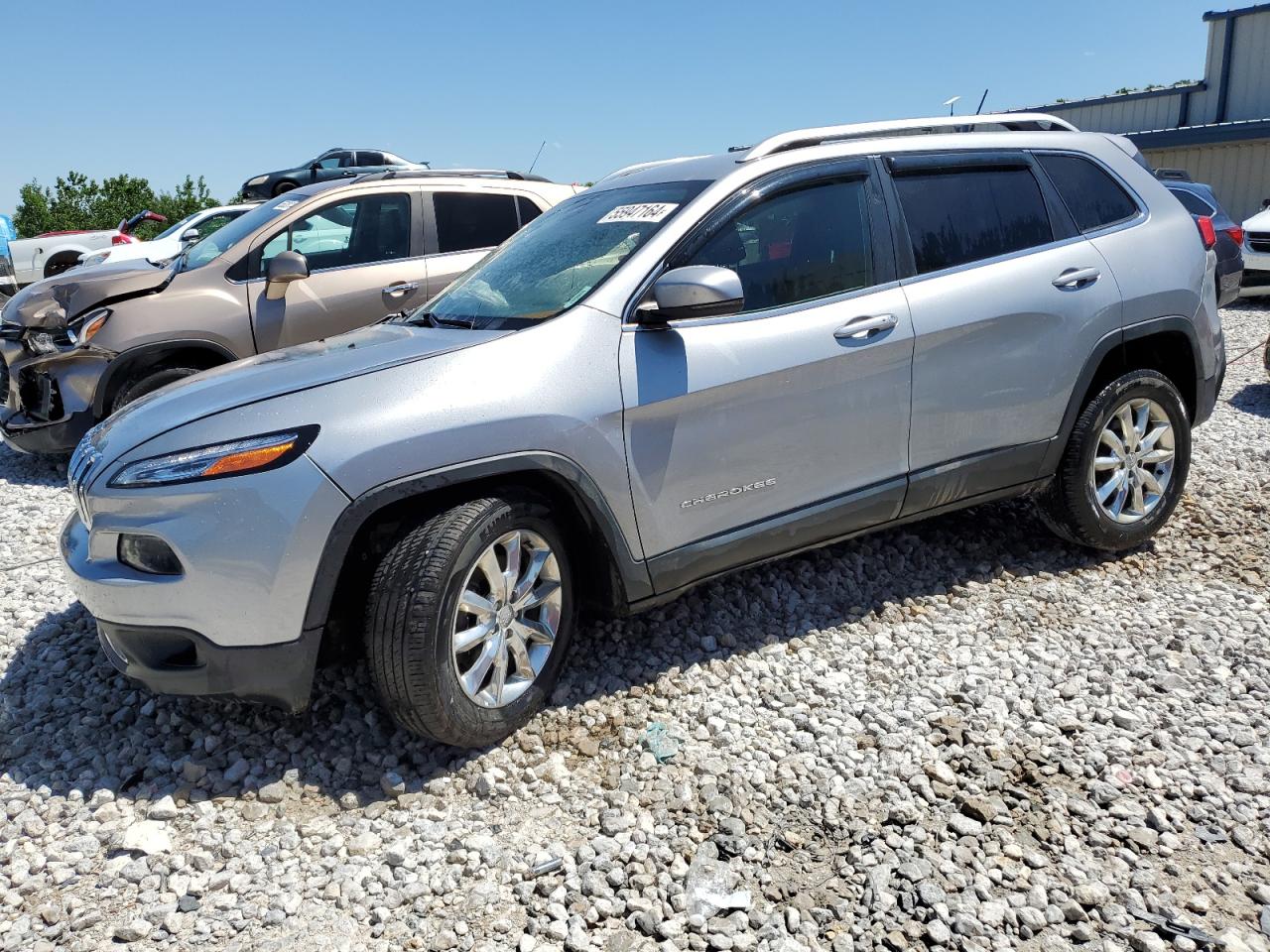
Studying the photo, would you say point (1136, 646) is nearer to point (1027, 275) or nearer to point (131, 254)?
point (1027, 275)

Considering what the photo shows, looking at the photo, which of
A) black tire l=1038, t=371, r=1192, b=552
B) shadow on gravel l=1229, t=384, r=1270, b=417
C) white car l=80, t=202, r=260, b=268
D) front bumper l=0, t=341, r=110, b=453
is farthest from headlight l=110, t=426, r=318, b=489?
white car l=80, t=202, r=260, b=268

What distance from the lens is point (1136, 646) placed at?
Answer: 3912 millimetres

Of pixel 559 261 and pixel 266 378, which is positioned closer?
pixel 266 378

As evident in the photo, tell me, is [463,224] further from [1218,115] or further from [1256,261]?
[1218,115]

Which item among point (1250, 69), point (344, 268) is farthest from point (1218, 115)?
point (344, 268)

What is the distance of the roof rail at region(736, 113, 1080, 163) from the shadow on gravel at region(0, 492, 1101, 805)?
5.93ft

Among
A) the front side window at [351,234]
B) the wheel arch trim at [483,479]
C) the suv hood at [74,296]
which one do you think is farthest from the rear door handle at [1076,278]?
the suv hood at [74,296]

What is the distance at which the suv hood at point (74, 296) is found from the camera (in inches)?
257

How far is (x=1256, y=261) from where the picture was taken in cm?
1348

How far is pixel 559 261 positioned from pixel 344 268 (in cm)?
370

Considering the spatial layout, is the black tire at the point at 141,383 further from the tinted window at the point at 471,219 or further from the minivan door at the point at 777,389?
the minivan door at the point at 777,389

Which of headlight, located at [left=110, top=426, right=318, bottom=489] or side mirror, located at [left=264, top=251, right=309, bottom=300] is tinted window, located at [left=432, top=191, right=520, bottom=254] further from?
headlight, located at [left=110, top=426, right=318, bottom=489]

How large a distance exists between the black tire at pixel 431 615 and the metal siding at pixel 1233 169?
22.2 metres

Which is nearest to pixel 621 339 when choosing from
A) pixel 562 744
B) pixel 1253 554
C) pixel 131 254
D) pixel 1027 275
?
pixel 562 744
